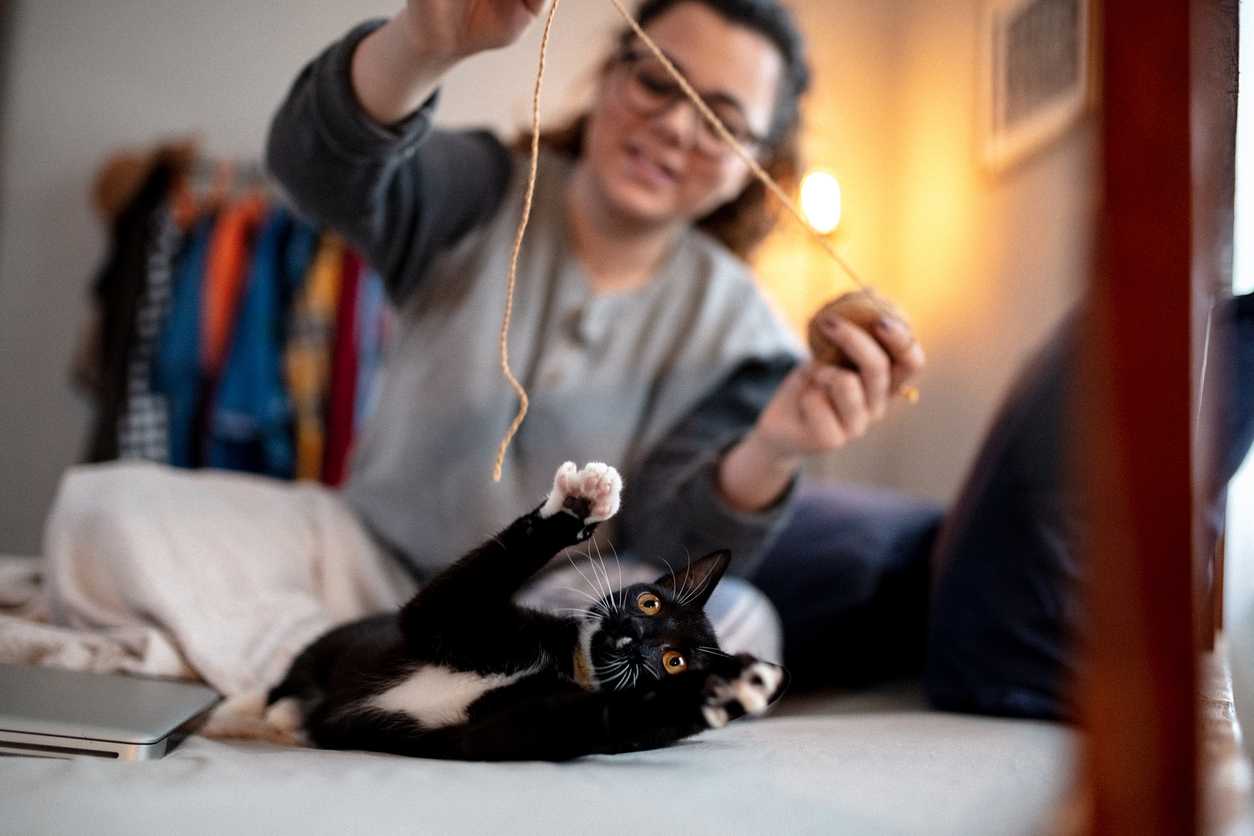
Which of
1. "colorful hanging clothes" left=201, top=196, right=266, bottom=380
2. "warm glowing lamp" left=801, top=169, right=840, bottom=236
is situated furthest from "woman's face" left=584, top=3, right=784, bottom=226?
"colorful hanging clothes" left=201, top=196, right=266, bottom=380

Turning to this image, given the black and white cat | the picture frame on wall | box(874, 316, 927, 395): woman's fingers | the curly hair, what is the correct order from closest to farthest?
the black and white cat
box(874, 316, 927, 395): woman's fingers
the curly hair
the picture frame on wall

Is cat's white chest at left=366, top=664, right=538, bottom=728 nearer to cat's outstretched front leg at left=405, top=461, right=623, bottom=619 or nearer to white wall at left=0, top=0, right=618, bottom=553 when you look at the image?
cat's outstretched front leg at left=405, top=461, right=623, bottom=619

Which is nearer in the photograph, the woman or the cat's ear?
the cat's ear

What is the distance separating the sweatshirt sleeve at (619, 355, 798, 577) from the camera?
2.69ft

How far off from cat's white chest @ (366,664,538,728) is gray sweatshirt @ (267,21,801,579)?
0.33 m

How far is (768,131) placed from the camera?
3.32 ft

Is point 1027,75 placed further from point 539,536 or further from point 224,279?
point 224,279

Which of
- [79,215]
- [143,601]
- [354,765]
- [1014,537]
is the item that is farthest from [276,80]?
[79,215]

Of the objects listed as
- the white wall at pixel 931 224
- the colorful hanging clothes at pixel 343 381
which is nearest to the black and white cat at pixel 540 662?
the white wall at pixel 931 224

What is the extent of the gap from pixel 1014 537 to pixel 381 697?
1.74 feet

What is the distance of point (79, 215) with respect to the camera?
1.94 meters

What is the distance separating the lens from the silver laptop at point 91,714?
1.39 feet

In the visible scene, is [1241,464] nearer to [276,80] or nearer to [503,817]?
[503,817]

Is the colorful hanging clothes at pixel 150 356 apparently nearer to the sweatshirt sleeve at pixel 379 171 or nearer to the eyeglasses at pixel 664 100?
the sweatshirt sleeve at pixel 379 171
